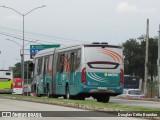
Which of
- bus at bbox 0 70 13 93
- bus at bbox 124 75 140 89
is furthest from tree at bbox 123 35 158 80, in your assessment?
bus at bbox 0 70 13 93

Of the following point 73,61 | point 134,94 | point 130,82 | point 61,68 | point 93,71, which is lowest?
Result: point 134,94

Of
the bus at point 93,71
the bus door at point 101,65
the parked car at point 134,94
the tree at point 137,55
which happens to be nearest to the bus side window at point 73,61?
the bus at point 93,71

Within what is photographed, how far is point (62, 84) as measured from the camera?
34.9m

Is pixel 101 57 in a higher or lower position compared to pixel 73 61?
higher

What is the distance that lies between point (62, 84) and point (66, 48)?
2289 mm

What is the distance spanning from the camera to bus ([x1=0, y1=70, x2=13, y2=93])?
62.9 meters

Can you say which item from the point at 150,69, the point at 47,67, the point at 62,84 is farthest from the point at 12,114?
the point at 150,69

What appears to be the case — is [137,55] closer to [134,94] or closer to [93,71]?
[134,94]

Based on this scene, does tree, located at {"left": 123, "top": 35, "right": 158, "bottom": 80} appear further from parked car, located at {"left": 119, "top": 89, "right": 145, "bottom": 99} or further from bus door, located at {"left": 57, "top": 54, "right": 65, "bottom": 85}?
bus door, located at {"left": 57, "top": 54, "right": 65, "bottom": 85}

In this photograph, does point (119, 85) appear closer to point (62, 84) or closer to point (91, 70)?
point (91, 70)

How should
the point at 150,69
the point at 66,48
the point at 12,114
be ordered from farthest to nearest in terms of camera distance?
the point at 150,69, the point at 66,48, the point at 12,114

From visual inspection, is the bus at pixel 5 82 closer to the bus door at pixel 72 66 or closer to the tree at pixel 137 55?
the bus door at pixel 72 66

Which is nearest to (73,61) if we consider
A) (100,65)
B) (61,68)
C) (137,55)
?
(100,65)

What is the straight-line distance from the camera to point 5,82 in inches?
2484
